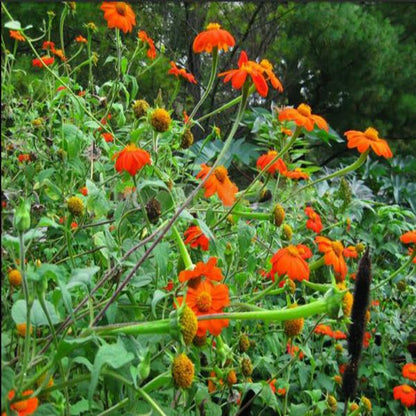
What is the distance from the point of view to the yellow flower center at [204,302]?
471mm

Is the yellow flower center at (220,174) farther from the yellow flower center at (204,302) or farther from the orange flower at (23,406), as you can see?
the orange flower at (23,406)

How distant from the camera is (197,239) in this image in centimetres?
67

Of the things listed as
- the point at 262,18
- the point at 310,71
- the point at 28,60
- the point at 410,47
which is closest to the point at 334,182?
the point at 262,18

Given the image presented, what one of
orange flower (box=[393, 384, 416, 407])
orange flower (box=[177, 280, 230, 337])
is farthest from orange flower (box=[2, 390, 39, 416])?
orange flower (box=[393, 384, 416, 407])

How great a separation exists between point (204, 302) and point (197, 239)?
0.20 m

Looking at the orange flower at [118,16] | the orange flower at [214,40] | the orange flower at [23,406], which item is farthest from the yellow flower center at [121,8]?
the orange flower at [23,406]

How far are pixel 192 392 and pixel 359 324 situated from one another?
0.22 metres

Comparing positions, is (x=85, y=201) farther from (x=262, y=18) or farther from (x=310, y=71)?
(x=310, y=71)

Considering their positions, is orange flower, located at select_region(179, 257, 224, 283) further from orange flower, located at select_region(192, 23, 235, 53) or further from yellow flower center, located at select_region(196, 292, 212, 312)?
orange flower, located at select_region(192, 23, 235, 53)

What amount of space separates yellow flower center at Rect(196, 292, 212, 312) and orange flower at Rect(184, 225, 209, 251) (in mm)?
174

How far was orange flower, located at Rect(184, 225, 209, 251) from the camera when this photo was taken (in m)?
0.65

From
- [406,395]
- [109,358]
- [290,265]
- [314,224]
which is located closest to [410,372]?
[406,395]

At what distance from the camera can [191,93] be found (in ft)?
6.00

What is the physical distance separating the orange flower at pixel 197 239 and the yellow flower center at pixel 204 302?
0.17 m
